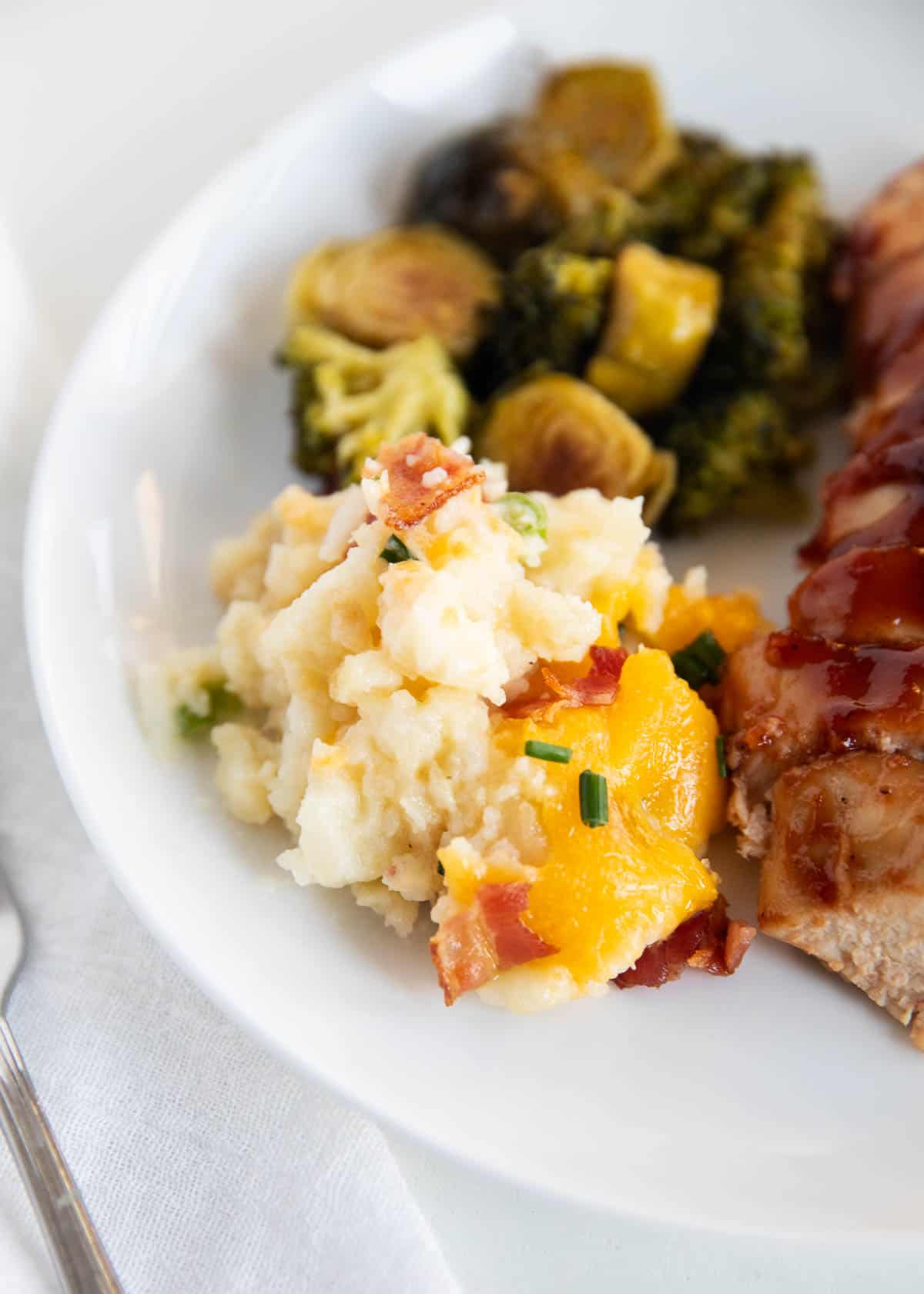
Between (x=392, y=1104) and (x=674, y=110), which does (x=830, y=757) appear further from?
(x=674, y=110)

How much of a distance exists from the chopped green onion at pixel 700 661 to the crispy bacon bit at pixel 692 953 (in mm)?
710

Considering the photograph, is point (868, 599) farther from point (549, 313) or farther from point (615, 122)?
point (615, 122)

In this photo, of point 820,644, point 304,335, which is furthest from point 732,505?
point 304,335

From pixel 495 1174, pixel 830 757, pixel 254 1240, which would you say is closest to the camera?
pixel 495 1174

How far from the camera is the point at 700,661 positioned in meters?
3.43

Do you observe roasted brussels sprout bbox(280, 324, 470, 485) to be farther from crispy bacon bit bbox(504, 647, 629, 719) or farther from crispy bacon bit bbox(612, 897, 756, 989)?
crispy bacon bit bbox(612, 897, 756, 989)

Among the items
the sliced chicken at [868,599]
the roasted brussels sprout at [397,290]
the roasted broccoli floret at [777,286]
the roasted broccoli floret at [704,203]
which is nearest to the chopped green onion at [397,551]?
the sliced chicken at [868,599]

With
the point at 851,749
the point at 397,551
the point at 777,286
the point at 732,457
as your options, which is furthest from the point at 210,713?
the point at 777,286

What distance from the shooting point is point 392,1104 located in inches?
107

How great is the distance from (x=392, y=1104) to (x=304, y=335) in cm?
277

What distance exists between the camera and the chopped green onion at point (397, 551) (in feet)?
10.0

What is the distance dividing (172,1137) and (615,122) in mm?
4042

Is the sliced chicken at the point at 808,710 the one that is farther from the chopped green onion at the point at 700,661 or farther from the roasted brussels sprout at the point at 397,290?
the roasted brussels sprout at the point at 397,290

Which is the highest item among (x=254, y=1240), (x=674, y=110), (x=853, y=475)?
(x=674, y=110)
